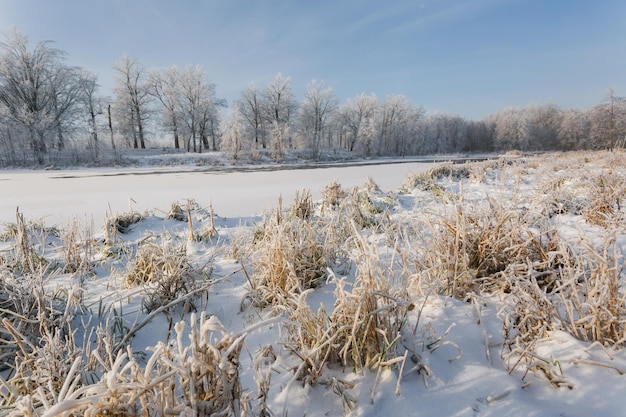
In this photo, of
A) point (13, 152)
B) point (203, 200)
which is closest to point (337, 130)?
point (13, 152)

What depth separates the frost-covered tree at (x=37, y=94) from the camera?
Result: 23781 mm

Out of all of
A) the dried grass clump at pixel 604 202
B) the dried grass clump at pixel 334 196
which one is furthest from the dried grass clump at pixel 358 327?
the dried grass clump at pixel 334 196

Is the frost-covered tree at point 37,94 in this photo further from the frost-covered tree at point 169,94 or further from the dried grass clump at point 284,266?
the dried grass clump at point 284,266

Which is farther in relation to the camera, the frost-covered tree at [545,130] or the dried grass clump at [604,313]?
the frost-covered tree at [545,130]

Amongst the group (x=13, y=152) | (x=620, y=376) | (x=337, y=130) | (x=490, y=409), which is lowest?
(x=490, y=409)

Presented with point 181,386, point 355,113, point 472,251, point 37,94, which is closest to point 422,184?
point 472,251

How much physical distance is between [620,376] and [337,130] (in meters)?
52.2

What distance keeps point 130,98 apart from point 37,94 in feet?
33.3

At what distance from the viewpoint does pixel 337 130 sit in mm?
51219

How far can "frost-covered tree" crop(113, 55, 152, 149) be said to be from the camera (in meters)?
35.7

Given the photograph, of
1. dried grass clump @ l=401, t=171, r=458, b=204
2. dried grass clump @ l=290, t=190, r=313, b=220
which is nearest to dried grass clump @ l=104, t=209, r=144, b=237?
dried grass clump @ l=290, t=190, r=313, b=220

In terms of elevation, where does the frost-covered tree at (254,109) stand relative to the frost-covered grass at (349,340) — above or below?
above

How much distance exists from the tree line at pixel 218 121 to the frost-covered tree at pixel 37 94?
8 centimetres

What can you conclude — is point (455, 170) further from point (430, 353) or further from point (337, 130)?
point (337, 130)
